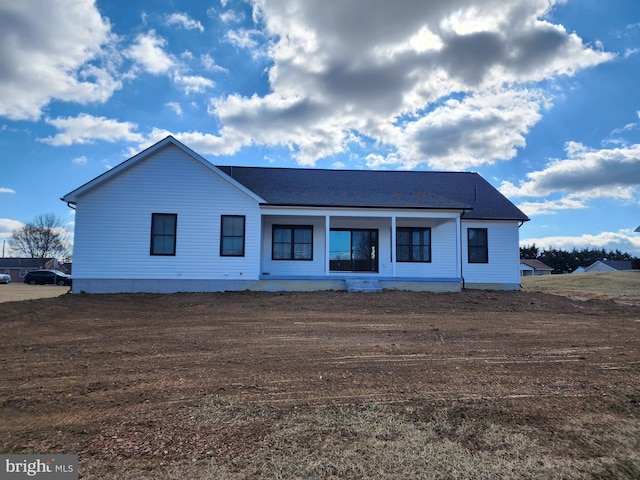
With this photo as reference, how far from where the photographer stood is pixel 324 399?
432 centimetres

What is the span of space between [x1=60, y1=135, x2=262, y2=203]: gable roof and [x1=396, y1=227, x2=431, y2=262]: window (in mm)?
6897

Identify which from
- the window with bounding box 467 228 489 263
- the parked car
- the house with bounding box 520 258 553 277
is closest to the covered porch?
the window with bounding box 467 228 489 263

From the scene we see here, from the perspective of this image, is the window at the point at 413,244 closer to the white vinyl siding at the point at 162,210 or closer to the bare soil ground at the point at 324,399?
the white vinyl siding at the point at 162,210

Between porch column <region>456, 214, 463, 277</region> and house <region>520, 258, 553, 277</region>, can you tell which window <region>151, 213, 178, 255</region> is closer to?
porch column <region>456, 214, 463, 277</region>

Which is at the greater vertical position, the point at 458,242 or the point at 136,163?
the point at 136,163

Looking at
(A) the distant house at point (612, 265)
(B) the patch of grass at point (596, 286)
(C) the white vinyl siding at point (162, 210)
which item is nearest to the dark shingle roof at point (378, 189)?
(C) the white vinyl siding at point (162, 210)

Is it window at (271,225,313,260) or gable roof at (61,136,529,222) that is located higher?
gable roof at (61,136,529,222)

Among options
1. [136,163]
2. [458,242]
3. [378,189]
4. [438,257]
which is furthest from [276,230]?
[458,242]

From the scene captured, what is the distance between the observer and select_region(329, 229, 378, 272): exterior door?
710 inches

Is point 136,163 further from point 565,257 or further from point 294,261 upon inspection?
point 565,257

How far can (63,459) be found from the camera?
10.2 ft

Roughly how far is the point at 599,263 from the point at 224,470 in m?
71.7

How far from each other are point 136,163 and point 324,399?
43.9 ft

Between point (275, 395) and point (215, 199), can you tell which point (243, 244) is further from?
point (275, 395)
